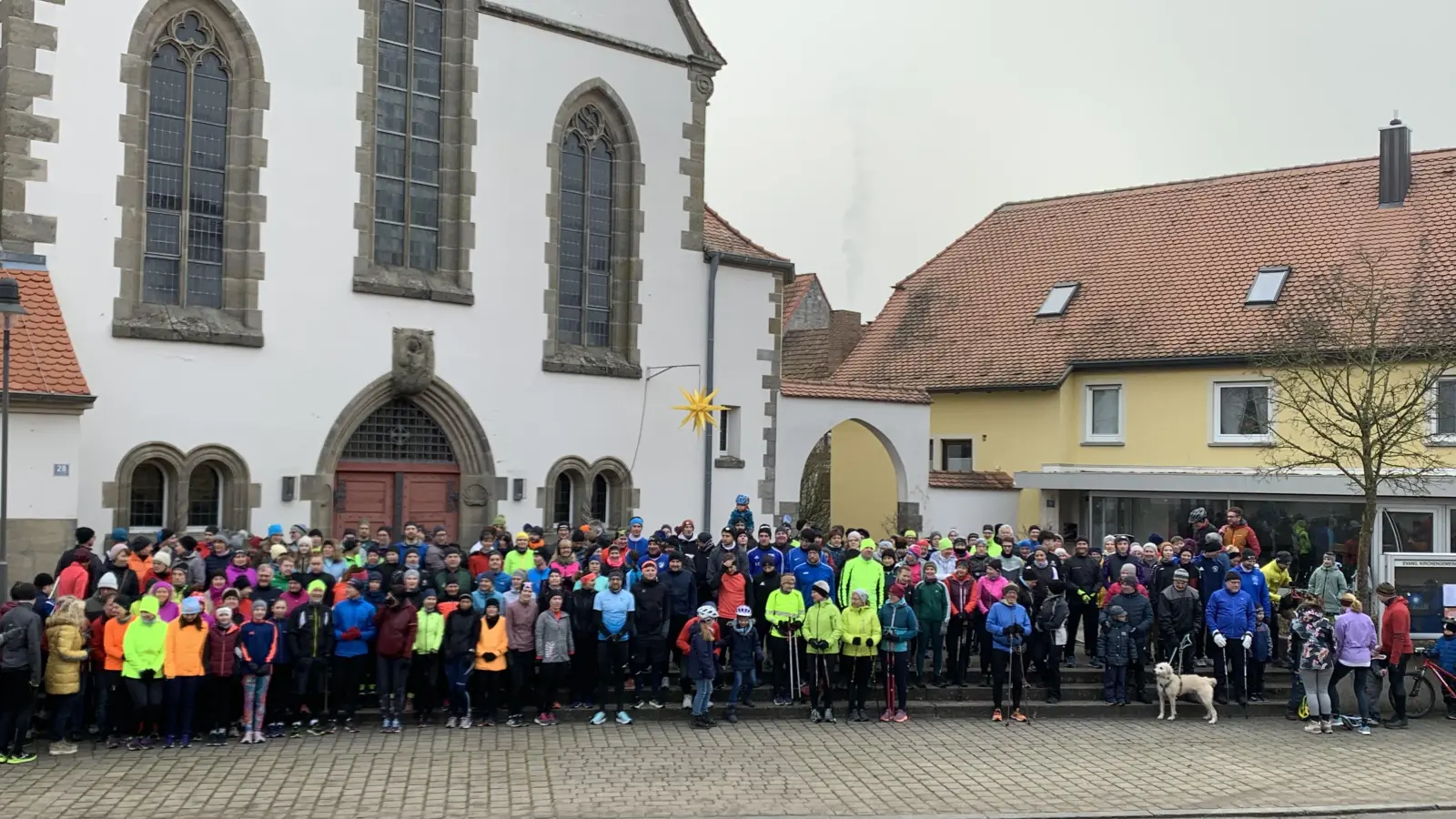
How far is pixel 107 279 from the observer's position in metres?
18.3

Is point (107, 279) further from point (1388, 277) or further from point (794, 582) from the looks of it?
point (1388, 277)

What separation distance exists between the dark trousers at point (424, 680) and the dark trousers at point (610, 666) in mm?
1691

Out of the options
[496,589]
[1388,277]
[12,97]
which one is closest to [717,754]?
[496,589]

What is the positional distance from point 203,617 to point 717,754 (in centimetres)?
503

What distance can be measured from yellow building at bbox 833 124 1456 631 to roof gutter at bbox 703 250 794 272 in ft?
20.3

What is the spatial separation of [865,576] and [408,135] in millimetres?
9347

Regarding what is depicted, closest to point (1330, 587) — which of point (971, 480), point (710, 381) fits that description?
point (710, 381)

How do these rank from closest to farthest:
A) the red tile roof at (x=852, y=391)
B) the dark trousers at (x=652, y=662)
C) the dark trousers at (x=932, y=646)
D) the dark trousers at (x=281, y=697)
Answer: the dark trousers at (x=281, y=697) → the dark trousers at (x=652, y=662) → the dark trousers at (x=932, y=646) → the red tile roof at (x=852, y=391)

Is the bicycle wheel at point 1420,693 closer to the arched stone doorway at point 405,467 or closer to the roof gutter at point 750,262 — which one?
the roof gutter at point 750,262

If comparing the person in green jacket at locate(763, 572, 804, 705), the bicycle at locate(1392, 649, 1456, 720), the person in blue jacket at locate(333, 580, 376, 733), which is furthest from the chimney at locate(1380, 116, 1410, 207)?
the person in blue jacket at locate(333, 580, 376, 733)

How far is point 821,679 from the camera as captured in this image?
16797mm

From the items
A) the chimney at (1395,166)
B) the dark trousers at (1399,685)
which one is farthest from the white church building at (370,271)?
the chimney at (1395,166)

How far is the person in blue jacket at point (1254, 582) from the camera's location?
18234 mm

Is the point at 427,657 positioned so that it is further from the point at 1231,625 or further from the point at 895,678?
the point at 1231,625
